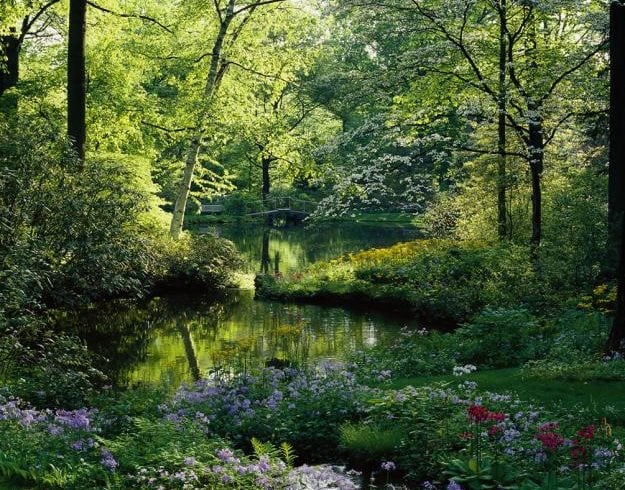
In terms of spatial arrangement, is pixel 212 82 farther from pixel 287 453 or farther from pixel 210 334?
pixel 287 453

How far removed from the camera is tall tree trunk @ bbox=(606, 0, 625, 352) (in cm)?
830

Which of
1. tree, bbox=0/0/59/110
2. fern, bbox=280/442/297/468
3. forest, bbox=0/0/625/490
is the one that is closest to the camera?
fern, bbox=280/442/297/468

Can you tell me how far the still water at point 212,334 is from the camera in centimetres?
1108

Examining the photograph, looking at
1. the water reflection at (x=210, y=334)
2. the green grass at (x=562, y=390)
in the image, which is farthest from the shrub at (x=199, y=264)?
the green grass at (x=562, y=390)

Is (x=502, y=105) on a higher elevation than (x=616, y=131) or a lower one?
higher

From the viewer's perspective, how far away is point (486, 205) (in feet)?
71.6

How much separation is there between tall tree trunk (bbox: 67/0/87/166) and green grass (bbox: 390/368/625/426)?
29.4 feet

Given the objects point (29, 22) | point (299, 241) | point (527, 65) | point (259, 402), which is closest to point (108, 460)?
point (259, 402)

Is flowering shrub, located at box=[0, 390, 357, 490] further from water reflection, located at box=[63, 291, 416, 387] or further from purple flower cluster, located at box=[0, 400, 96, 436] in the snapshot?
water reflection, located at box=[63, 291, 416, 387]

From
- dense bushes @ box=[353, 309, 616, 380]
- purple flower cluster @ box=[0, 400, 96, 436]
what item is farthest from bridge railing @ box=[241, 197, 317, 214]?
purple flower cluster @ box=[0, 400, 96, 436]

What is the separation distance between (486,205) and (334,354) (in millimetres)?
11554

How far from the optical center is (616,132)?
10.7m

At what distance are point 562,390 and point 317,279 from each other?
40.6 ft

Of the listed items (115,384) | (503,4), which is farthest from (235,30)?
(115,384)
